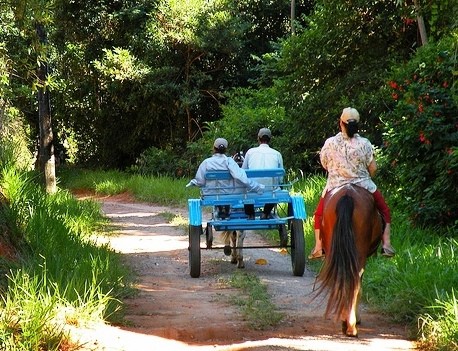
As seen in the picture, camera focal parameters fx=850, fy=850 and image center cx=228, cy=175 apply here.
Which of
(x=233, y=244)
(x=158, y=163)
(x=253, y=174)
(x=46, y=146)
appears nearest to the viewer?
(x=253, y=174)

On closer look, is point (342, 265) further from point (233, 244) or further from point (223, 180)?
point (233, 244)

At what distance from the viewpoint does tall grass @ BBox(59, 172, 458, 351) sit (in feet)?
22.7

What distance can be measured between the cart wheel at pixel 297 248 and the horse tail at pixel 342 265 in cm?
335

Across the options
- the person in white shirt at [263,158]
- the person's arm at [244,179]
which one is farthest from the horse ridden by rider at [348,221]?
the person in white shirt at [263,158]

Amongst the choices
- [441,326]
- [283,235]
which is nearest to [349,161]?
[441,326]

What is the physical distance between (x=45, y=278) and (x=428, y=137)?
257 inches

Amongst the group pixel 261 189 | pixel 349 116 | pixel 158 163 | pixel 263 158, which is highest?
pixel 349 116

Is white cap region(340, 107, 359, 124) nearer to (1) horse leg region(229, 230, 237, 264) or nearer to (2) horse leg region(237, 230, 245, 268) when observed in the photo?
(2) horse leg region(237, 230, 245, 268)

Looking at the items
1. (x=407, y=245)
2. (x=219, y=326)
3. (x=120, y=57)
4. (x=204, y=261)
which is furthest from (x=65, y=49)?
(x=219, y=326)

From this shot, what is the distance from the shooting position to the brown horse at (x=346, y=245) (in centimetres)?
726

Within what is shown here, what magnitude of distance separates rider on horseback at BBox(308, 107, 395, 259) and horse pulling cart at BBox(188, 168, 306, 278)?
309cm

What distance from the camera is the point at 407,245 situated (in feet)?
35.3

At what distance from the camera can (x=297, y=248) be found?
10766 mm

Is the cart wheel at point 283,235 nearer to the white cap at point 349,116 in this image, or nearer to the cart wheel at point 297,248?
the cart wheel at point 297,248
